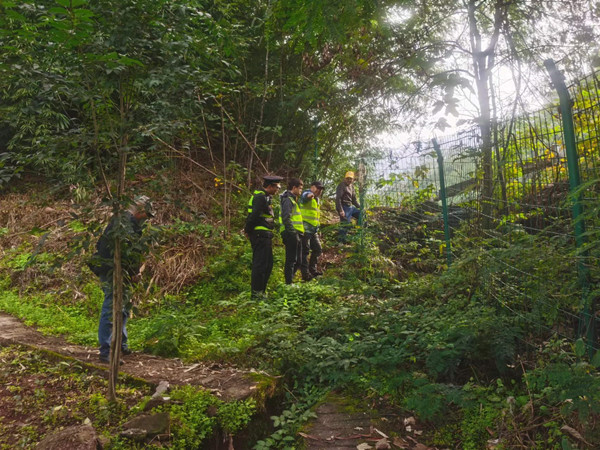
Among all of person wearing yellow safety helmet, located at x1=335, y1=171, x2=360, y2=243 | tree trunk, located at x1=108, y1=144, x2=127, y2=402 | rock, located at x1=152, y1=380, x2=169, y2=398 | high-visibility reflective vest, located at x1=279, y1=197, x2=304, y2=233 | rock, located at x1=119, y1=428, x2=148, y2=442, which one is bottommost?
rock, located at x1=119, y1=428, x2=148, y2=442

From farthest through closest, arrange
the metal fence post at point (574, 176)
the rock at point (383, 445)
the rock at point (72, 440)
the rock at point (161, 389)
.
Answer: the rock at point (161, 389)
the rock at point (383, 445)
the metal fence post at point (574, 176)
the rock at point (72, 440)

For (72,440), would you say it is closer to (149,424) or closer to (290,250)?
(149,424)

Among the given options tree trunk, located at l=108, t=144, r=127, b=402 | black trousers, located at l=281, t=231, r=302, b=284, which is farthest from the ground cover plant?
tree trunk, located at l=108, t=144, r=127, b=402

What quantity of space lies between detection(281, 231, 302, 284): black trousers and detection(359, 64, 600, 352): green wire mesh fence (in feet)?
7.63

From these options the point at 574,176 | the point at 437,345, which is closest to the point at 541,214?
the point at 574,176

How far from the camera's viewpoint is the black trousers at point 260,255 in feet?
21.9

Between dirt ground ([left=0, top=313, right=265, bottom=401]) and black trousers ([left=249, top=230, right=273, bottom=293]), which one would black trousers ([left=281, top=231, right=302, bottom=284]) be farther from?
dirt ground ([left=0, top=313, right=265, bottom=401])

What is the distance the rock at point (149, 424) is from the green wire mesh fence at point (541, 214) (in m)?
2.80

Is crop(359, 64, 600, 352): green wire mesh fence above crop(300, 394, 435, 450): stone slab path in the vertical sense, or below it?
above

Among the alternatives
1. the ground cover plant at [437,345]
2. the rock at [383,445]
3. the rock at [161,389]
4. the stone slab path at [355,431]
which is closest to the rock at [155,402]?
the rock at [161,389]

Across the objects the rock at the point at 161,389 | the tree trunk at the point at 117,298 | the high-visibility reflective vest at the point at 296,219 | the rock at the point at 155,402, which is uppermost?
the high-visibility reflective vest at the point at 296,219

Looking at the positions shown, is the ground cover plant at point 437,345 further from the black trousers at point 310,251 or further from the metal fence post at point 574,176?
the black trousers at point 310,251

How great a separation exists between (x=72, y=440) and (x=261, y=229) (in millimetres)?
3992

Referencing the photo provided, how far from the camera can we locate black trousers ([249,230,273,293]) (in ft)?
21.9
